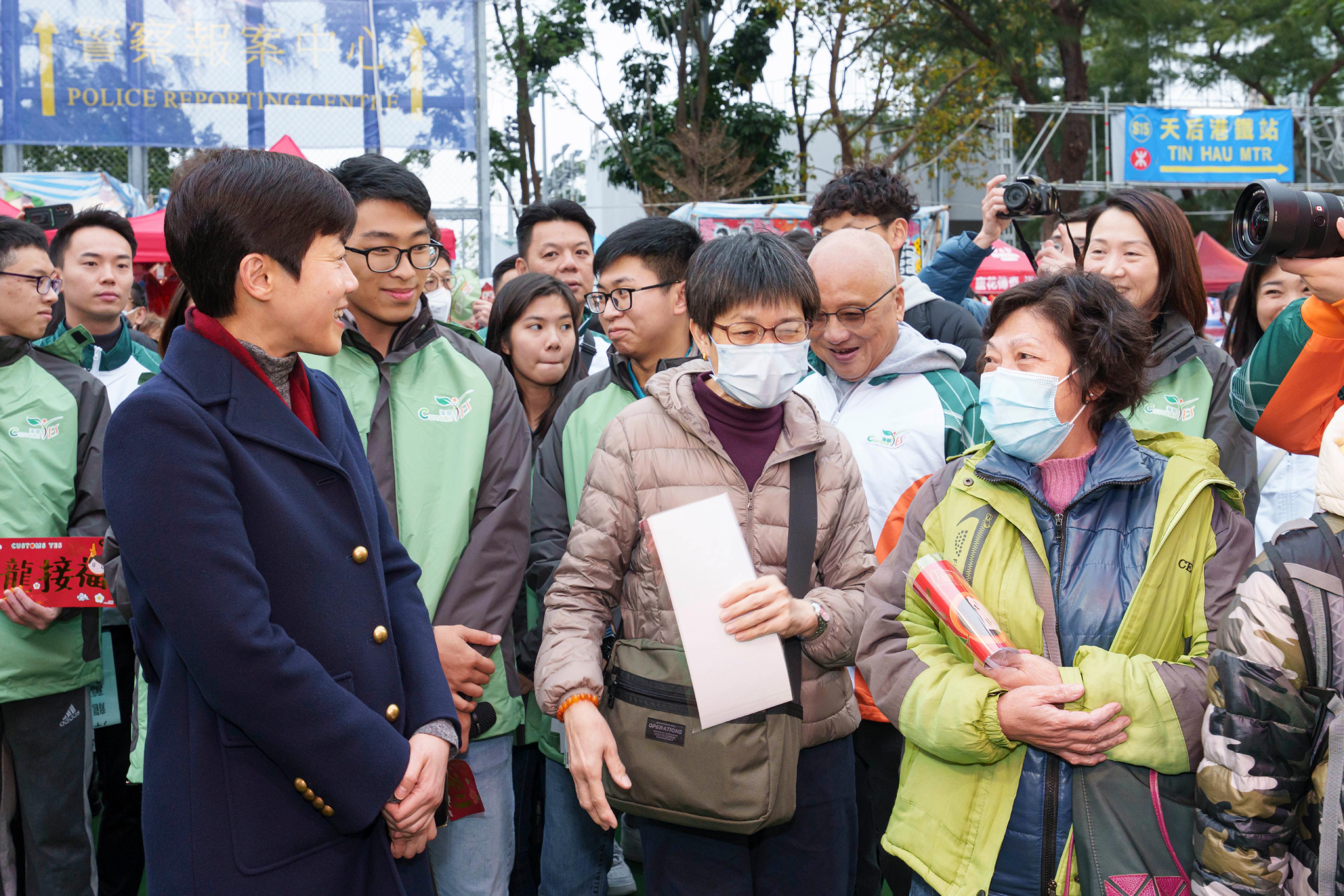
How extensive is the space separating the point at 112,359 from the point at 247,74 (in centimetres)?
592

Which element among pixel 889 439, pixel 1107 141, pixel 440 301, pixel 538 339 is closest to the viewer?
pixel 889 439

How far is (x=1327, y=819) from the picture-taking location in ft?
5.27

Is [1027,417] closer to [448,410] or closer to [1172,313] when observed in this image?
[1172,313]

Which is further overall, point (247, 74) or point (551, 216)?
point (247, 74)

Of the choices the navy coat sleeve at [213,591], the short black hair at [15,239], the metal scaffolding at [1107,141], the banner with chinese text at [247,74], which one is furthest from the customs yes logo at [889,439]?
the metal scaffolding at [1107,141]

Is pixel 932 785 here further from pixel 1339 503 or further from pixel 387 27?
pixel 387 27

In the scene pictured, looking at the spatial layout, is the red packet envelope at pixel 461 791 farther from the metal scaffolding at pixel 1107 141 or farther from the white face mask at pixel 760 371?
the metal scaffolding at pixel 1107 141

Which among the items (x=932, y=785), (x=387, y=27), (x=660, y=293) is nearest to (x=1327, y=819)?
(x=932, y=785)

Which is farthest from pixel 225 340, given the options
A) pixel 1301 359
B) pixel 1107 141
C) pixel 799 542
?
pixel 1107 141

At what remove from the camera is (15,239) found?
3432mm

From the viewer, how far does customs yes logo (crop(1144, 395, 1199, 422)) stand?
2830mm

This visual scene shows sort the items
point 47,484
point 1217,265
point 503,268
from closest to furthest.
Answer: point 47,484 < point 503,268 < point 1217,265

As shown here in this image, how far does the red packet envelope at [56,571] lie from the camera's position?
3.04 metres

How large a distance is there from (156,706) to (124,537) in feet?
0.95
